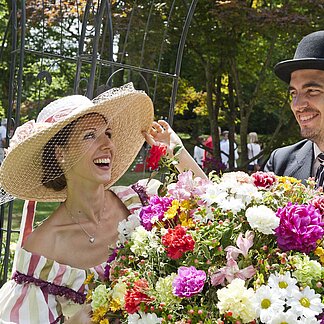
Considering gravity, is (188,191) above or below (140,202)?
above

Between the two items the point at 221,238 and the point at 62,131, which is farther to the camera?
the point at 62,131

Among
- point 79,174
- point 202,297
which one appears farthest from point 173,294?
point 79,174

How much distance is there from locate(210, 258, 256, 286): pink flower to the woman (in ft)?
1.70

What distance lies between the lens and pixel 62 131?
2.21 m

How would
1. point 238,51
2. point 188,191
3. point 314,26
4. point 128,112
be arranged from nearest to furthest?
point 188,191
point 128,112
point 314,26
point 238,51

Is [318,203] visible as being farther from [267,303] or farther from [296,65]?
[296,65]

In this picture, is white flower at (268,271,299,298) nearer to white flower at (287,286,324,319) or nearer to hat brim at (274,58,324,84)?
white flower at (287,286,324,319)

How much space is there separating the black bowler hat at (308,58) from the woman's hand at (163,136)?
0.68m

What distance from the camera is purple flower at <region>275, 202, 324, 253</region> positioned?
1.54 meters

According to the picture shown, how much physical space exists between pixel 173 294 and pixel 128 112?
3.28ft

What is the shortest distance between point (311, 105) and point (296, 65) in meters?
0.22

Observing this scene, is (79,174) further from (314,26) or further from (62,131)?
(314,26)

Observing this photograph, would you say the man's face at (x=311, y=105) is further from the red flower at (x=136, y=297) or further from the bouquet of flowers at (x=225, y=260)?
the red flower at (x=136, y=297)

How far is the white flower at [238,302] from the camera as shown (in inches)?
57.6
